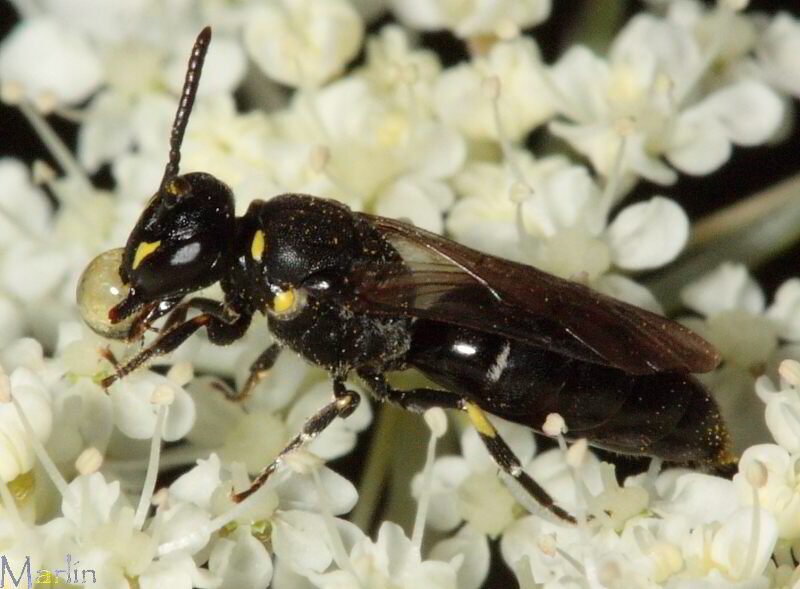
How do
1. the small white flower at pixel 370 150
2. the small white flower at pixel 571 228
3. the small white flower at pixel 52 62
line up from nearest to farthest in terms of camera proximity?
1. the small white flower at pixel 571 228
2. the small white flower at pixel 370 150
3. the small white flower at pixel 52 62

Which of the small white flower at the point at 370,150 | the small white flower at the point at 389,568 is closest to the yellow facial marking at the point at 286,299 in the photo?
the small white flower at the point at 389,568

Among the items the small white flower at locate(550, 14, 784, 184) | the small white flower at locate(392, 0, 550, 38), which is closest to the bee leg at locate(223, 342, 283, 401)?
the small white flower at locate(550, 14, 784, 184)

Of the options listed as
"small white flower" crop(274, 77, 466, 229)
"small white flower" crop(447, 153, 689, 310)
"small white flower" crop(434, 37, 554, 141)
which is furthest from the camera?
"small white flower" crop(434, 37, 554, 141)

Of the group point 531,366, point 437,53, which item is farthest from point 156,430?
point 437,53

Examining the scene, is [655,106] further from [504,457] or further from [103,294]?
[103,294]

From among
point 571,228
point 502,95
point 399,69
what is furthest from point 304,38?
point 571,228

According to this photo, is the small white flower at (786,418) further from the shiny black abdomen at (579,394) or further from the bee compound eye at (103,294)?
the bee compound eye at (103,294)

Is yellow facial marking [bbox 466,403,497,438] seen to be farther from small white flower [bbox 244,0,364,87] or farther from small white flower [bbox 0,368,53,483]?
small white flower [bbox 244,0,364,87]

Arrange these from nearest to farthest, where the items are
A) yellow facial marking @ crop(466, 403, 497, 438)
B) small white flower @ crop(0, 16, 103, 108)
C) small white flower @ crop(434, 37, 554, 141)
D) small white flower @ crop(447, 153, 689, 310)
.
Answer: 1. yellow facial marking @ crop(466, 403, 497, 438)
2. small white flower @ crop(447, 153, 689, 310)
3. small white flower @ crop(434, 37, 554, 141)
4. small white flower @ crop(0, 16, 103, 108)
